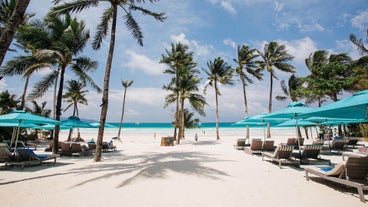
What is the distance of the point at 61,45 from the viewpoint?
11172 mm

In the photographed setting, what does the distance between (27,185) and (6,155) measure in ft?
12.3

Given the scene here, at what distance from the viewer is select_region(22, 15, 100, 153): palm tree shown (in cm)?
1162

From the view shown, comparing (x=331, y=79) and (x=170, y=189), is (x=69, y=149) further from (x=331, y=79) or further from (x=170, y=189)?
(x=331, y=79)

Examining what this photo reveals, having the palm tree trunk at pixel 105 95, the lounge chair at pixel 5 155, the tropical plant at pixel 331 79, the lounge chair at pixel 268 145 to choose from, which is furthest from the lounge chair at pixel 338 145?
the lounge chair at pixel 5 155

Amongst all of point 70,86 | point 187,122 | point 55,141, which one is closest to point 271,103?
point 187,122

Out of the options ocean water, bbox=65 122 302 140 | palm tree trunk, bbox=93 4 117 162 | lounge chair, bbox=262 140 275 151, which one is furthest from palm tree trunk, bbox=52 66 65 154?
lounge chair, bbox=262 140 275 151

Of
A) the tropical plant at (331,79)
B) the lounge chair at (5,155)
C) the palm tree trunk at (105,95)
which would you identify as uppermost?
the tropical plant at (331,79)

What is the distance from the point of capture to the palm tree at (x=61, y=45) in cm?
1162

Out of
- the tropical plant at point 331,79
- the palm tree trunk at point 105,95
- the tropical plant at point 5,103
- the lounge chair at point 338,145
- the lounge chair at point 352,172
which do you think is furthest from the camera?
the tropical plant at point 331,79

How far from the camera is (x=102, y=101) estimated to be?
1003cm

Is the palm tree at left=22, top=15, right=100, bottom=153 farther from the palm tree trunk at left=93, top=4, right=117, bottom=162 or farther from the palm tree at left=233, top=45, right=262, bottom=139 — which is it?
the palm tree at left=233, top=45, right=262, bottom=139

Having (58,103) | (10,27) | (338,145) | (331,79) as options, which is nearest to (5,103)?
(58,103)

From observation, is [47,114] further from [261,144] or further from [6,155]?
[261,144]

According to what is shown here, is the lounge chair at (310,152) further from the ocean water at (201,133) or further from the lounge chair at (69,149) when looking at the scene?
the ocean water at (201,133)
